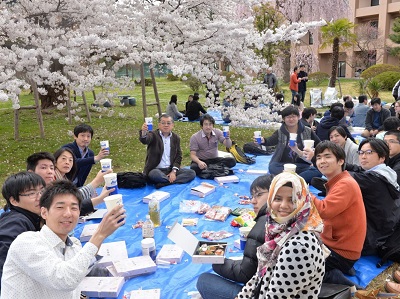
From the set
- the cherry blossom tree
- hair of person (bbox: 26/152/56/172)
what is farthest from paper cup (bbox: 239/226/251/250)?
the cherry blossom tree

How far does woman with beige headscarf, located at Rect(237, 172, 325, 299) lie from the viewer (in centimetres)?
192

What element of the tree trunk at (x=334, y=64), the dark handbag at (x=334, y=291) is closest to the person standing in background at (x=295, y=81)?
the tree trunk at (x=334, y=64)

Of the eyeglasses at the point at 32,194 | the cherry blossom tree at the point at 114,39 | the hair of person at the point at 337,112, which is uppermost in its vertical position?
the cherry blossom tree at the point at 114,39

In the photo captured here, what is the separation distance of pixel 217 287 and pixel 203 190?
2801 mm

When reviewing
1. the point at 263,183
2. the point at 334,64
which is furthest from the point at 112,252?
the point at 334,64

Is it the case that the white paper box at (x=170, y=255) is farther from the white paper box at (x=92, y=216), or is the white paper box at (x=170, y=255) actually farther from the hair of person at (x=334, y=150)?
the hair of person at (x=334, y=150)

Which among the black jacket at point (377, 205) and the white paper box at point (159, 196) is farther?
the white paper box at point (159, 196)

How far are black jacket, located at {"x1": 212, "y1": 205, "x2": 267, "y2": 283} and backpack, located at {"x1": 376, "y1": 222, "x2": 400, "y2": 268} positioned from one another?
1762 mm

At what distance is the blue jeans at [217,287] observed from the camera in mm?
2785

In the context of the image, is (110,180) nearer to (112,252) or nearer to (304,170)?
(112,252)

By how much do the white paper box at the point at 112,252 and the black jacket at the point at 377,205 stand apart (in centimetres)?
252

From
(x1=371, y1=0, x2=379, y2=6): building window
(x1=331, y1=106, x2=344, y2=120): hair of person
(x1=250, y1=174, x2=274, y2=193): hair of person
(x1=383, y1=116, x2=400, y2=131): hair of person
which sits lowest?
(x1=250, y1=174, x2=274, y2=193): hair of person

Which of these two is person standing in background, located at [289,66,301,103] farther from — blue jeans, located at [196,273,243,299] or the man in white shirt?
the man in white shirt

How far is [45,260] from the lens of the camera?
1851 mm
